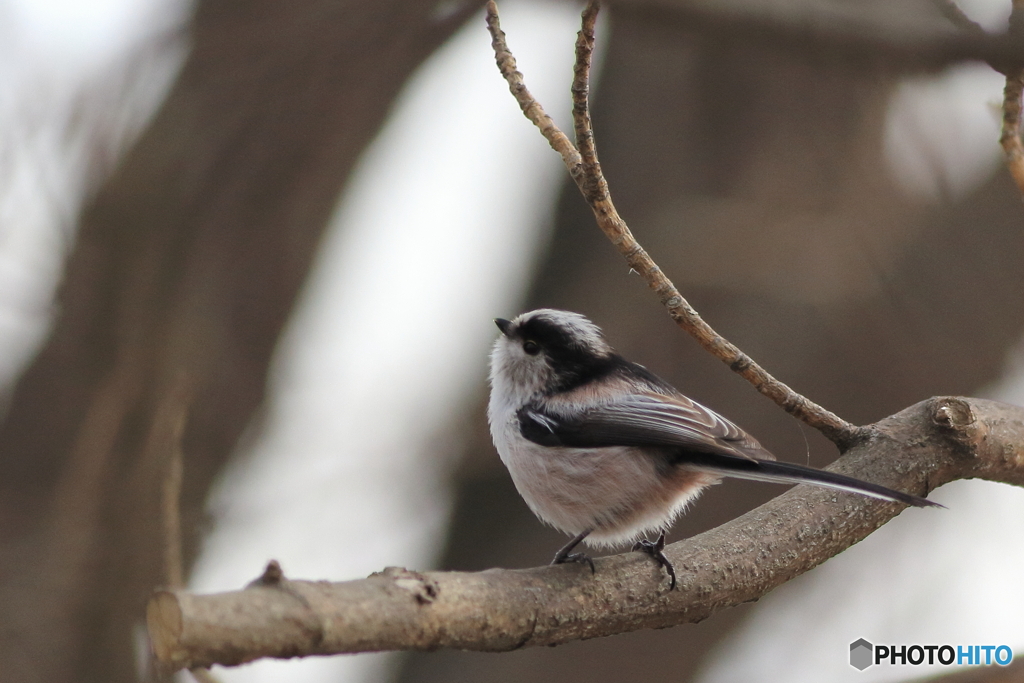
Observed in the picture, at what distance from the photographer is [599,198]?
207 cm

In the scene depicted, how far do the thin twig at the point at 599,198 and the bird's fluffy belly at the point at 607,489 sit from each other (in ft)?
1.35

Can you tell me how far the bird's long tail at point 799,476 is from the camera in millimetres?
2012

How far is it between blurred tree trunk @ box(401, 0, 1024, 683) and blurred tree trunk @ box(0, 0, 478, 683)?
1171 millimetres

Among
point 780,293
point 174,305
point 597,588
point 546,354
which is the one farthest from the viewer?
point 780,293

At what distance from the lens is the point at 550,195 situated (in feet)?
16.4

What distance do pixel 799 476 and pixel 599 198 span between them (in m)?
0.79

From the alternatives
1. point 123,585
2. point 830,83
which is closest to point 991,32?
point 830,83

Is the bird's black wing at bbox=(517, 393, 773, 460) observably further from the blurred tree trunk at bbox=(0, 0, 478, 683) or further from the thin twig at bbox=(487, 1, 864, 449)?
the blurred tree trunk at bbox=(0, 0, 478, 683)

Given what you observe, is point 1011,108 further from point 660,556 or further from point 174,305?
point 174,305

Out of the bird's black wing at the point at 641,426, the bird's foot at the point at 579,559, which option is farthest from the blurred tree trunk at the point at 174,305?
the bird's foot at the point at 579,559

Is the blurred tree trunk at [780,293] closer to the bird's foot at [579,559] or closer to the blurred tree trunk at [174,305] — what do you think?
the blurred tree trunk at [174,305]

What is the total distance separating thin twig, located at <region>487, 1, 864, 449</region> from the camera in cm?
197

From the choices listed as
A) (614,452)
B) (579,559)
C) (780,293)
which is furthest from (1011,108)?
(780,293)

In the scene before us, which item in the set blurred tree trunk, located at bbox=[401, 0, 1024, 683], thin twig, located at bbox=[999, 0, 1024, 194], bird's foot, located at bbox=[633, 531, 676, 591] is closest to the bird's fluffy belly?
bird's foot, located at bbox=[633, 531, 676, 591]
